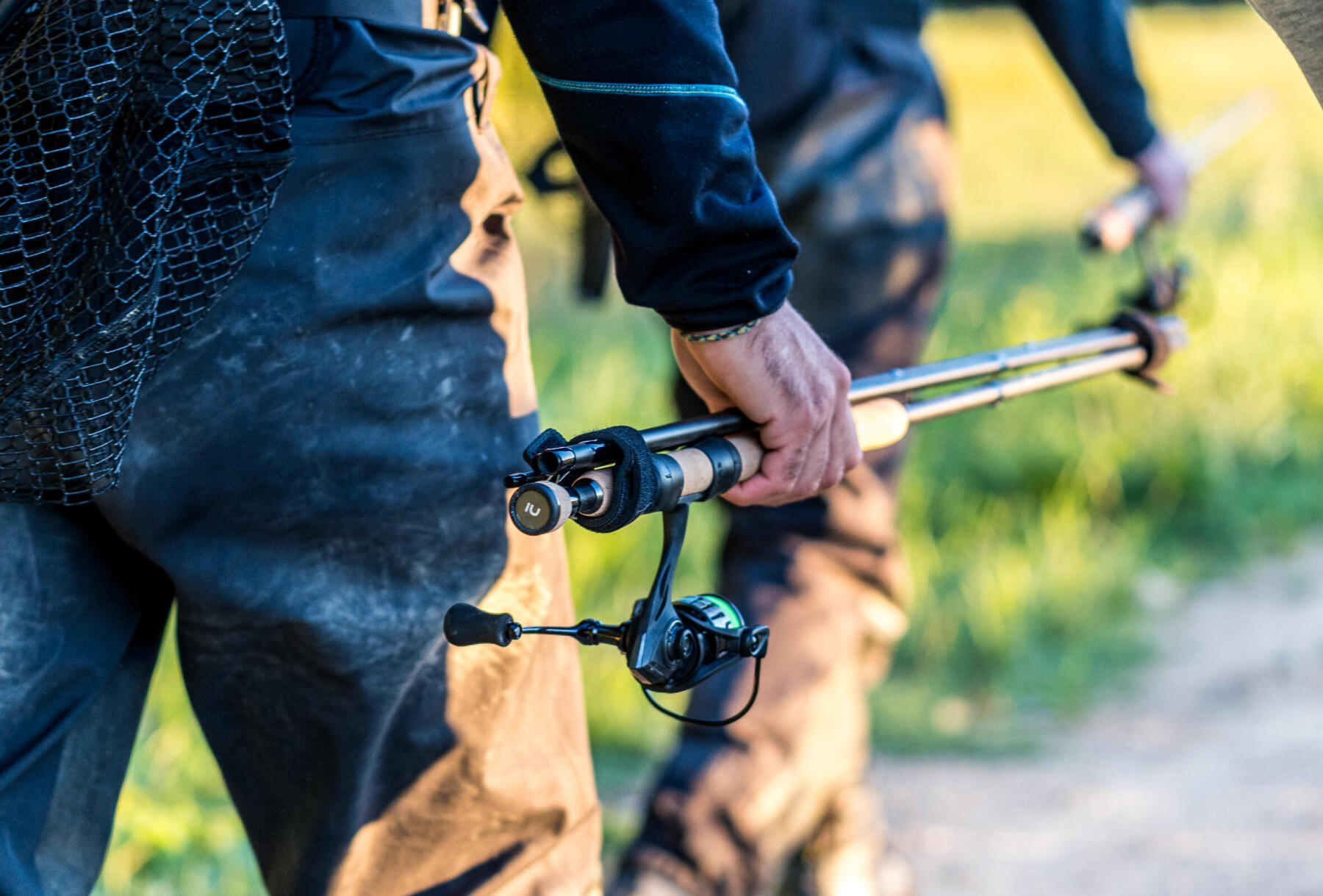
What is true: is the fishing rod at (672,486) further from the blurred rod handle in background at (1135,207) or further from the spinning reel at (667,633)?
the blurred rod handle in background at (1135,207)

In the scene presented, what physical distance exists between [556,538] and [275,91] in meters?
0.51

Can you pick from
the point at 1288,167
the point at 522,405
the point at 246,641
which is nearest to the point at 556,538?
the point at 522,405

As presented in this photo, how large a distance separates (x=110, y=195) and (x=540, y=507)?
45cm

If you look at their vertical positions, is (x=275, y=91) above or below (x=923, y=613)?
above

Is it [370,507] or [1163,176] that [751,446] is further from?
[1163,176]

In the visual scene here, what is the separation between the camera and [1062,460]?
14.3 ft

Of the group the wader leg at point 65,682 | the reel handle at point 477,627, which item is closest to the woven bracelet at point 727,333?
the reel handle at point 477,627

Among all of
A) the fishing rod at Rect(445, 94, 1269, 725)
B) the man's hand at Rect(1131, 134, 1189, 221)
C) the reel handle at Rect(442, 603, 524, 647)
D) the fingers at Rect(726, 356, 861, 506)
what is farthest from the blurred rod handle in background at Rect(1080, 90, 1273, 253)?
the reel handle at Rect(442, 603, 524, 647)

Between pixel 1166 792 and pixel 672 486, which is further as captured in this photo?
pixel 1166 792

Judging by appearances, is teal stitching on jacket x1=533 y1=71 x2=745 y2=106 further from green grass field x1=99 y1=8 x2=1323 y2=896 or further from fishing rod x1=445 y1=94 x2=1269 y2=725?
green grass field x1=99 y1=8 x2=1323 y2=896

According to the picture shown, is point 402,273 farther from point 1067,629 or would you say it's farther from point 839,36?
point 1067,629

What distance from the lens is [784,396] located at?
53.1 inches

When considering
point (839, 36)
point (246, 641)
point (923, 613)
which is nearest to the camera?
point (246, 641)

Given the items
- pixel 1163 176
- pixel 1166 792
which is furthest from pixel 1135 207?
pixel 1166 792
